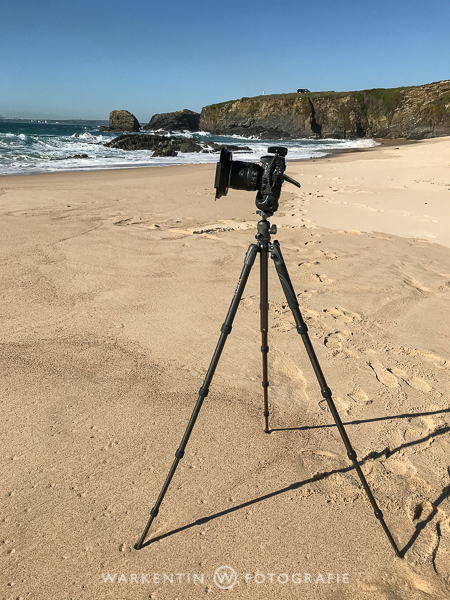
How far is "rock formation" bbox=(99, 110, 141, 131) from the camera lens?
6150cm

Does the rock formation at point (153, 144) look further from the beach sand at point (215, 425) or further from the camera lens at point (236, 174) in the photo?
the camera lens at point (236, 174)

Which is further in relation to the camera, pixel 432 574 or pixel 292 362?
pixel 292 362

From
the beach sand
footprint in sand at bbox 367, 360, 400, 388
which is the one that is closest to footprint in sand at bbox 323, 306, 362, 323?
the beach sand

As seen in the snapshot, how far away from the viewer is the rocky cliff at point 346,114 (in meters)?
46.3

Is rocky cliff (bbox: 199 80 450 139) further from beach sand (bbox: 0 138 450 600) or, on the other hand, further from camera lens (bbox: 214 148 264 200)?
camera lens (bbox: 214 148 264 200)

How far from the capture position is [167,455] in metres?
2.29

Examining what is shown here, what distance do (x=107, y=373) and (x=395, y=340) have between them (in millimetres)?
2331

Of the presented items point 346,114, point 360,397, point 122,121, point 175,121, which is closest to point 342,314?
point 360,397

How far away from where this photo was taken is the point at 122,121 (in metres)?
62.0

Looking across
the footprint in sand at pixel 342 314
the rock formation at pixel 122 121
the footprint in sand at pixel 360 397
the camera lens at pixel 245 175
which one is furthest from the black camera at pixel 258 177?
the rock formation at pixel 122 121

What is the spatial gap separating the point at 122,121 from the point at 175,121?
39.0 feet

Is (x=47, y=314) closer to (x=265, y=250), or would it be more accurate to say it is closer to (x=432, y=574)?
(x=265, y=250)

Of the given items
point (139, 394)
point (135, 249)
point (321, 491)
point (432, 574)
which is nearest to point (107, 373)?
point (139, 394)

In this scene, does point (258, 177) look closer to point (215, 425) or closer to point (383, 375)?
point (215, 425)
